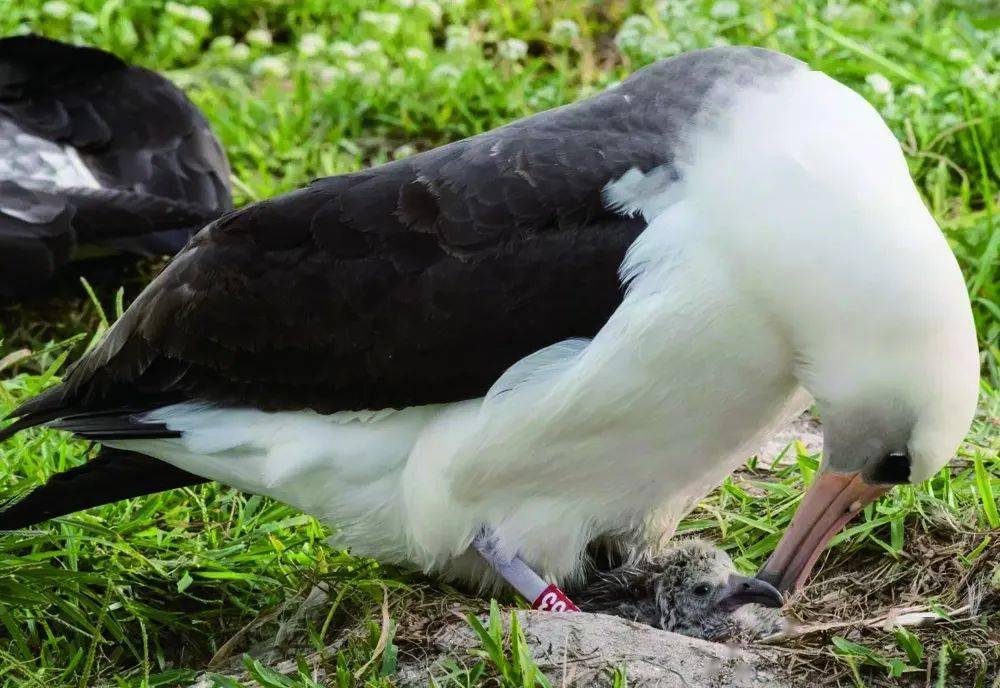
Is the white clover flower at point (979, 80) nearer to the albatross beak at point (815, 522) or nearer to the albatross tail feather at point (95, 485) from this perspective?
the albatross beak at point (815, 522)

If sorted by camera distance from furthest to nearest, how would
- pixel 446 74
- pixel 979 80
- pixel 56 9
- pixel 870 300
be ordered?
pixel 56 9 < pixel 446 74 < pixel 979 80 < pixel 870 300

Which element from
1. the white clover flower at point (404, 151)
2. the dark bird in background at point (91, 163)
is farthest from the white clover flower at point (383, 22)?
the dark bird in background at point (91, 163)

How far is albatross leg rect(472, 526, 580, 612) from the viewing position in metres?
4.37

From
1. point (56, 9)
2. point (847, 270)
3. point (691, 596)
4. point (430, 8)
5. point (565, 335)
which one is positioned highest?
point (847, 270)

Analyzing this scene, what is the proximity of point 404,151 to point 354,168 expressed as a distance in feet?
0.83

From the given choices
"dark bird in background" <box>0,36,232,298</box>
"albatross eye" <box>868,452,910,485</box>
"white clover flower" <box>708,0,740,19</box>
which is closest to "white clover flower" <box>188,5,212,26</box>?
"dark bird in background" <box>0,36,232,298</box>

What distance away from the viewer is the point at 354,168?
7379mm

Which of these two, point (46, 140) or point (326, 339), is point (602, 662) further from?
point (46, 140)

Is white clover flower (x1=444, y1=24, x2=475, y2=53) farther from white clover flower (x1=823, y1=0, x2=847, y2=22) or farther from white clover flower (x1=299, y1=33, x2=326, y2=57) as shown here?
white clover flower (x1=823, y1=0, x2=847, y2=22)

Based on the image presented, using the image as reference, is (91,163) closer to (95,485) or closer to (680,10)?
(680,10)

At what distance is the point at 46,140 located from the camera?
292 inches

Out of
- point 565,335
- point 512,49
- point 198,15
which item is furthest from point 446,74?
point 565,335

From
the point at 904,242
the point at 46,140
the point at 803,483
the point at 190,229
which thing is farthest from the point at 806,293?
the point at 46,140

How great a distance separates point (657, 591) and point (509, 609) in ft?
1.61
